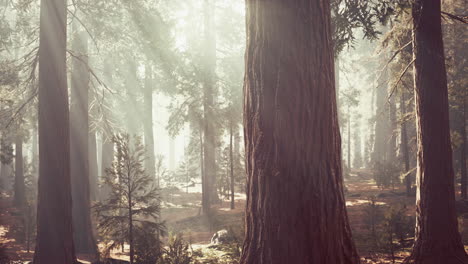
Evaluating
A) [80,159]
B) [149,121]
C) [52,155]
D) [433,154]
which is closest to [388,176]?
[433,154]

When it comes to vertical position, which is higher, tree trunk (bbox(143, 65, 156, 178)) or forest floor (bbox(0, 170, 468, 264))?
tree trunk (bbox(143, 65, 156, 178))

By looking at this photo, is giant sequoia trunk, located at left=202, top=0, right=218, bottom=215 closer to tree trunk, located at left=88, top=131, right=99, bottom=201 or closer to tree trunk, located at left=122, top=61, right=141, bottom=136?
tree trunk, located at left=122, top=61, right=141, bottom=136

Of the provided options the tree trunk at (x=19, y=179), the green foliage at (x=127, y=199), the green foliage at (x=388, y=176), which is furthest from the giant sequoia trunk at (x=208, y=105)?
the tree trunk at (x=19, y=179)

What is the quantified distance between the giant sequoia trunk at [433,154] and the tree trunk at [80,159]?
32.3 feet

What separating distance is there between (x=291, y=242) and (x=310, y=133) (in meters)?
0.91

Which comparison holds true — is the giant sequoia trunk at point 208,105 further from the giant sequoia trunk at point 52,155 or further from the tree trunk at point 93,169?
the giant sequoia trunk at point 52,155

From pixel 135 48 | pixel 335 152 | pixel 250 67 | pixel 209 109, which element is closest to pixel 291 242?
pixel 335 152

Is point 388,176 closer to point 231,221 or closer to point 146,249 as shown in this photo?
point 231,221

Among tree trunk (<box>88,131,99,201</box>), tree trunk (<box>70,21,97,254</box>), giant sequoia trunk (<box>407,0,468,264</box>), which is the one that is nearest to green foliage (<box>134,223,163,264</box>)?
tree trunk (<box>70,21,97,254</box>)

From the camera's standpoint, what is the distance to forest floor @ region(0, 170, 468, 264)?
8747 mm

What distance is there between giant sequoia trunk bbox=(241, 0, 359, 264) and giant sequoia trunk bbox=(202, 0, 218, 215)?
14.1 metres

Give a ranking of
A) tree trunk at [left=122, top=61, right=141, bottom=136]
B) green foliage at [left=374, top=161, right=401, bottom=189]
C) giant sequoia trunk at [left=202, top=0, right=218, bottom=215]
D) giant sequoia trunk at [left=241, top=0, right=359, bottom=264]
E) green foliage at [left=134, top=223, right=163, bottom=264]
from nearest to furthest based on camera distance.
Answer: giant sequoia trunk at [left=241, top=0, right=359, bottom=264]
green foliage at [left=134, top=223, right=163, bottom=264]
giant sequoia trunk at [left=202, top=0, right=218, bottom=215]
green foliage at [left=374, top=161, right=401, bottom=189]
tree trunk at [left=122, top=61, right=141, bottom=136]

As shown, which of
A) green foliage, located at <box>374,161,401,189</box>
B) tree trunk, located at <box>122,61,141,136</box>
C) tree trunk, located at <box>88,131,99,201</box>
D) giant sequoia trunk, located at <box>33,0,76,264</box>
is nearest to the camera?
giant sequoia trunk, located at <box>33,0,76,264</box>

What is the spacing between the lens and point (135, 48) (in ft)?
42.1
